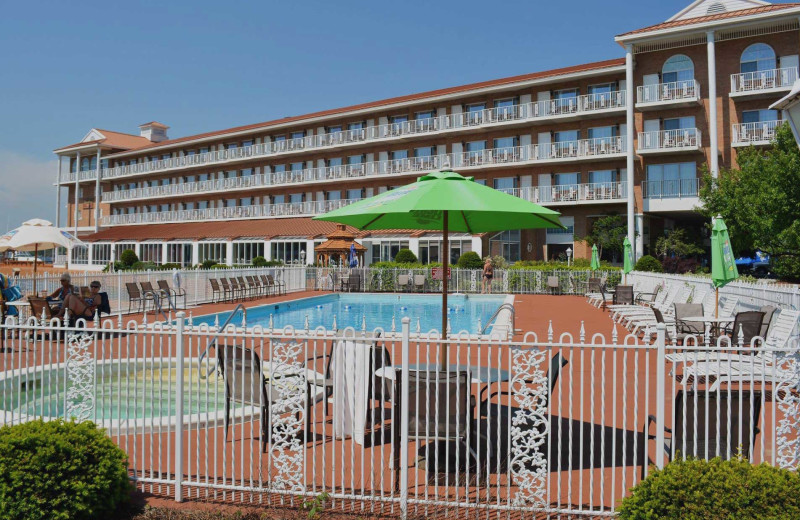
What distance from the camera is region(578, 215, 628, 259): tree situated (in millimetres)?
32531

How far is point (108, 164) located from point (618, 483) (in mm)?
64176

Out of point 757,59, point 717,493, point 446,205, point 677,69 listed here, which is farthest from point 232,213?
point 717,493

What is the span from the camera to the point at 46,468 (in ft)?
12.7

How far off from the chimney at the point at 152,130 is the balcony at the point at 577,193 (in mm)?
46497

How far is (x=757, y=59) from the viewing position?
3078cm

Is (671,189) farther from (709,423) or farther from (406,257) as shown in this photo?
(709,423)

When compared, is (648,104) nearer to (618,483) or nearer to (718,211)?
(718,211)

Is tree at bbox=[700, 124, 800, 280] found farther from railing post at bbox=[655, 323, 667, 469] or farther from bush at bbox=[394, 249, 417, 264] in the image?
railing post at bbox=[655, 323, 667, 469]

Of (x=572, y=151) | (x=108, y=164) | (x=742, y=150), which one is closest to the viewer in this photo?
(x=742, y=150)

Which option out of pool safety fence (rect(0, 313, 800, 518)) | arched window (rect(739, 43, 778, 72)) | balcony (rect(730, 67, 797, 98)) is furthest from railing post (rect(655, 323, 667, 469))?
arched window (rect(739, 43, 778, 72))

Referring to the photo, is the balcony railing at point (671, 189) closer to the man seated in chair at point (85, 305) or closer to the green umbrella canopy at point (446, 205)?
the man seated in chair at point (85, 305)

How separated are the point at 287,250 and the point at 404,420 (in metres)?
39.4

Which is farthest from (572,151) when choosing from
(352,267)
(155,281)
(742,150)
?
(155,281)

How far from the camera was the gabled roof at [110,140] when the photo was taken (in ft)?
192
